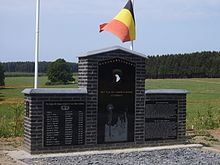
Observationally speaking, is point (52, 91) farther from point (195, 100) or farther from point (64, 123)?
point (195, 100)

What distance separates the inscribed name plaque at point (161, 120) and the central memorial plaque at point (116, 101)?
56cm

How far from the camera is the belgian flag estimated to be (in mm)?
13242

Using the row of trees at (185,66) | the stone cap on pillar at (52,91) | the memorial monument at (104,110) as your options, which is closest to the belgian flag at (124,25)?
the memorial monument at (104,110)

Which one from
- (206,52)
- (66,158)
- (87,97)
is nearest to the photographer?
(66,158)

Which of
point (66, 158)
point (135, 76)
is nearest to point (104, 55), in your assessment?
point (135, 76)

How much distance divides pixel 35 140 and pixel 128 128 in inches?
106

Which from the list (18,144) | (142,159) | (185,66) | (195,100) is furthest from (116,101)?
(185,66)

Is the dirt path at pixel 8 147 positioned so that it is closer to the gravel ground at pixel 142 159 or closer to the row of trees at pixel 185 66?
the gravel ground at pixel 142 159

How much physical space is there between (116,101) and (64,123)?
160 cm

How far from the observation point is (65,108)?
38.4 feet

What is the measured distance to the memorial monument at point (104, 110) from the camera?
1152 centimetres

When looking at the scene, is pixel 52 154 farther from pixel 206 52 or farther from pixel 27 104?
pixel 206 52

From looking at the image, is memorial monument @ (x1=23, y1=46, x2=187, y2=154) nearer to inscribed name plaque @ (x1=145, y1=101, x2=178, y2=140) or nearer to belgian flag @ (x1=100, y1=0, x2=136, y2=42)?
inscribed name plaque @ (x1=145, y1=101, x2=178, y2=140)

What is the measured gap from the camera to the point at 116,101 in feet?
40.5
